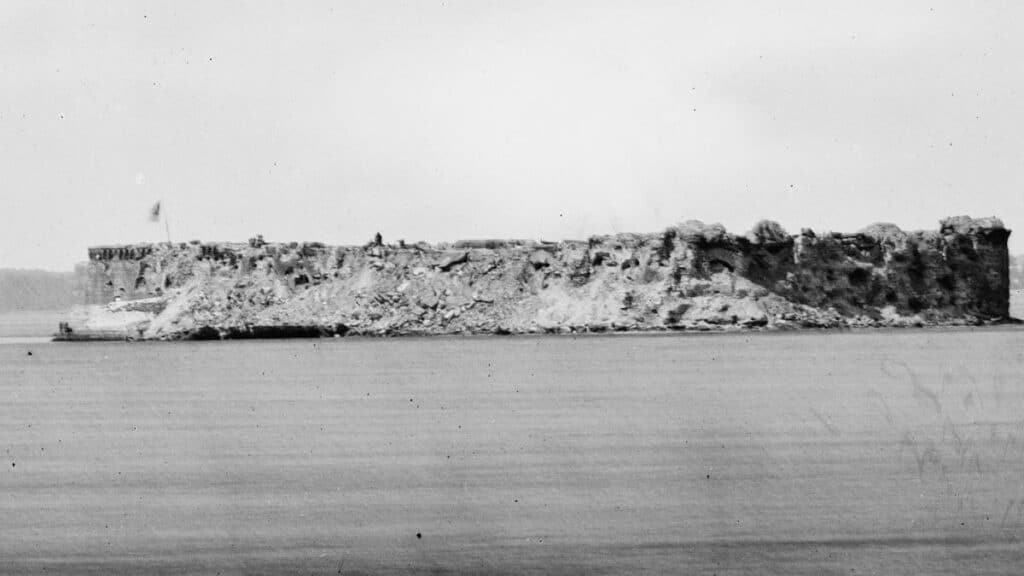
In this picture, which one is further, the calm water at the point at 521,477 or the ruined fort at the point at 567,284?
the ruined fort at the point at 567,284

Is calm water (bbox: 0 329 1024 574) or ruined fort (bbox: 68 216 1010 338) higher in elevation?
ruined fort (bbox: 68 216 1010 338)

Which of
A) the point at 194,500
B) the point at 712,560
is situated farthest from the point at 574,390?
the point at 712,560

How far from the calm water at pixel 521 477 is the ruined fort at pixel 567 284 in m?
40.7

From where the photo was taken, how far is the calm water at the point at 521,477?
1365 cm

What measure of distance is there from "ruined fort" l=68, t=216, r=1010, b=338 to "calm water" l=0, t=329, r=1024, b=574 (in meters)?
40.7

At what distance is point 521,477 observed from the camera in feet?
60.3

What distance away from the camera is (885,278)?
83438 mm

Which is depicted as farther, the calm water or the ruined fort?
the ruined fort

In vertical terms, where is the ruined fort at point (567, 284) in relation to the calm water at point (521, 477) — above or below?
above

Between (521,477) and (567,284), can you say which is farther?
A: (567,284)

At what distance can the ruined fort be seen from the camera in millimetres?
80562

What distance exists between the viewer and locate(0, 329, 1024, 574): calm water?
44.8 ft

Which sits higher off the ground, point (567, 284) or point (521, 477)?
point (567, 284)

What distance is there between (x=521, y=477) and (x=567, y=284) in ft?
213
